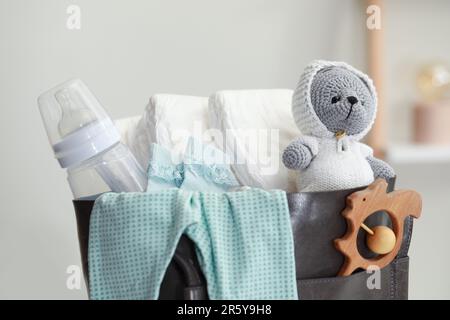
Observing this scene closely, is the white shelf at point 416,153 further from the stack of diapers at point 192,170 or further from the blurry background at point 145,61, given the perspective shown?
the stack of diapers at point 192,170

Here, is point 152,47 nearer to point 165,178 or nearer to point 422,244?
point 165,178

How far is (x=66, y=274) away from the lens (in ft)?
4.68

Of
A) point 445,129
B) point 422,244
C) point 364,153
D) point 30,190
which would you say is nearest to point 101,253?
point 364,153

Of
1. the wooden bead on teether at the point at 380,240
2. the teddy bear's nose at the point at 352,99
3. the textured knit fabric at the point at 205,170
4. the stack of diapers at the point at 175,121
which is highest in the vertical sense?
the teddy bear's nose at the point at 352,99

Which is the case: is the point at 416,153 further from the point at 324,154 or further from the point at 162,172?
the point at 162,172

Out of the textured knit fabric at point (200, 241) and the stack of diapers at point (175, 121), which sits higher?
the stack of diapers at point (175, 121)

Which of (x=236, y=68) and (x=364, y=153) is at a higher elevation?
(x=236, y=68)

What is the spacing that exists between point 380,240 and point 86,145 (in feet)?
1.31

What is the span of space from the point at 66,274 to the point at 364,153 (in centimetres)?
72

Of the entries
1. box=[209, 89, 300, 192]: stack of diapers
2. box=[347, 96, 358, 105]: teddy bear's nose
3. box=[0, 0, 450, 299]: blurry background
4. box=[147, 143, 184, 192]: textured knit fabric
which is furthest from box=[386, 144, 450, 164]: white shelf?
box=[147, 143, 184, 192]: textured knit fabric

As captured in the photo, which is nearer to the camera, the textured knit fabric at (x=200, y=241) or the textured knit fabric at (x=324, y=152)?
the textured knit fabric at (x=200, y=241)

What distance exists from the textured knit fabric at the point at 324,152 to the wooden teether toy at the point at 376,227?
55 mm

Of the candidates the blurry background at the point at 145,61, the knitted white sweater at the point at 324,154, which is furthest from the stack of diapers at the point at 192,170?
the blurry background at the point at 145,61

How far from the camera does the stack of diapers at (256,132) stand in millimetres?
992
